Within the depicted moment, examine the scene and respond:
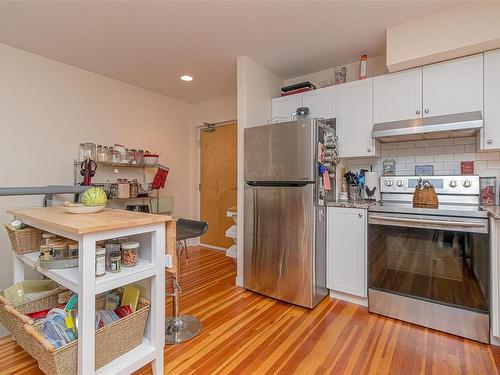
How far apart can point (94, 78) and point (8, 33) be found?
2.91ft

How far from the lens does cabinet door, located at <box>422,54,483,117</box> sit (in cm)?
197

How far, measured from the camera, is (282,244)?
238 cm

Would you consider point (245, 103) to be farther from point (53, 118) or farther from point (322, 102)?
point (53, 118)

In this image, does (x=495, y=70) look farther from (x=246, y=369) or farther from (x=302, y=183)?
(x=246, y=369)

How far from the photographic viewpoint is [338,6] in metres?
→ 1.94

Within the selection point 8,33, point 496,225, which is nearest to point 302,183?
point 496,225

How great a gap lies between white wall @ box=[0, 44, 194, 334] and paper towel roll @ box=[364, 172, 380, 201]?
2966mm

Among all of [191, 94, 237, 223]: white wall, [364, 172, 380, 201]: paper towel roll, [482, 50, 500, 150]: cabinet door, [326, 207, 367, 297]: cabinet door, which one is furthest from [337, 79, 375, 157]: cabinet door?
[191, 94, 237, 223]: white wall

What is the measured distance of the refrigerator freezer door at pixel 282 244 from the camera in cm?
223

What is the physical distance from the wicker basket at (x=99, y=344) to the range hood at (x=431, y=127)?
230cm

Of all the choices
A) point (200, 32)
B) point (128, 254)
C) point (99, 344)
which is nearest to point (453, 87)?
point (200, 32)

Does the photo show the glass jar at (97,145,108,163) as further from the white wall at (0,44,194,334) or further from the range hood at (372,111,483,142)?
the range hood at (372,111,483,142)

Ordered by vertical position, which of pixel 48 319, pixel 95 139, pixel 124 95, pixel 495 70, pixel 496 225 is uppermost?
pixel 124 95

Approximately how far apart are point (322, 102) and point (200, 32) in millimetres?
1378
